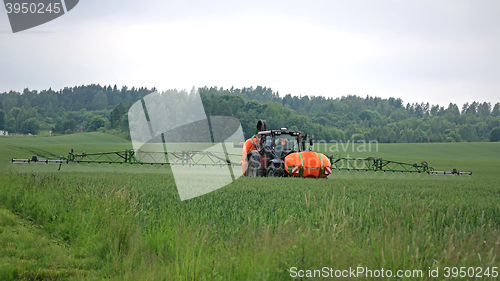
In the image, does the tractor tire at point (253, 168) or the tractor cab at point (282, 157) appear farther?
the tractor tire at point (253, 168)

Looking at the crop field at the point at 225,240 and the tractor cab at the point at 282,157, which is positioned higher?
the tractor cab at the point at 282,157

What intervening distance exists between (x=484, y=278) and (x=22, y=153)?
4334cm

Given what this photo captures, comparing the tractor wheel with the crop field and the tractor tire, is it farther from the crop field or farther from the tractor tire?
the crop field

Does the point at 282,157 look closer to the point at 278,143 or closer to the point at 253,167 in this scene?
the point at 278,143

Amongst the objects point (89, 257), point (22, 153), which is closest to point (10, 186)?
point (89, 257)

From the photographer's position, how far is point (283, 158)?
18.6 meters

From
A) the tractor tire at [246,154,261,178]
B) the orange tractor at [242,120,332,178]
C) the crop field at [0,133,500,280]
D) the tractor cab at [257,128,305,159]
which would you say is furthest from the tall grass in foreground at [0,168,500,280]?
the tractor tire at [246,154,261,178]

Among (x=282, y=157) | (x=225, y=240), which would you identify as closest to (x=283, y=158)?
(x=282, y=157)

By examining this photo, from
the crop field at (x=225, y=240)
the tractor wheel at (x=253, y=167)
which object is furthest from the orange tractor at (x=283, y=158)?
the crop field at (x=225, y=240)

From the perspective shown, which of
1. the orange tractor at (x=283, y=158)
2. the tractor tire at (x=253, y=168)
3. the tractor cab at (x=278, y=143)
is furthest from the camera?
the tractor tire at (x=253, y=168)

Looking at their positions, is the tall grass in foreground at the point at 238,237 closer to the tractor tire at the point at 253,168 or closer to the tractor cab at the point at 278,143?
the tractor cab at the point at 278,143

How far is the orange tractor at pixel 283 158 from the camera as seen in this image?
56.6 feet

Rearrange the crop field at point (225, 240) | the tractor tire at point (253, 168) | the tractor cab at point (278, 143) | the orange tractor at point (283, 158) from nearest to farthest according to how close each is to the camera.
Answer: the crop field at point (225, 240)
the orange tractor at point (283, 158)
the tractor cab at point (278, 143)
the tractor tire at point (253, 168)

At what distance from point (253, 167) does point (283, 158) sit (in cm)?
180
